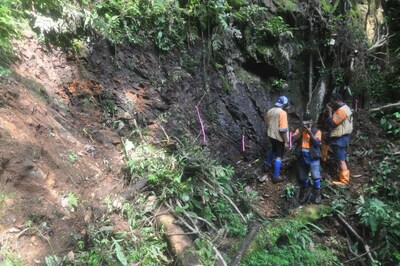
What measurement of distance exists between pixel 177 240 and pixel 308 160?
4332 mm

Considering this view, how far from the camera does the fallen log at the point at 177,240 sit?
4.12m

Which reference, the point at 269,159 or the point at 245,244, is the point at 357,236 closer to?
the point at 269,159

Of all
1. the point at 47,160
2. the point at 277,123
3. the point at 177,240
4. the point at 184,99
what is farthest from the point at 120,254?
the point at 277,123

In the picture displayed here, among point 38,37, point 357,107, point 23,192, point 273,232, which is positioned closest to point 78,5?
point 38,37

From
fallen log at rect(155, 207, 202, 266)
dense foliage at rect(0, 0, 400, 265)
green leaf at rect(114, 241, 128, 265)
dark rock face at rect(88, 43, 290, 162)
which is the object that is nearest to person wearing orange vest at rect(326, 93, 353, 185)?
dense foliage at rect(0, 0, 400, 265)

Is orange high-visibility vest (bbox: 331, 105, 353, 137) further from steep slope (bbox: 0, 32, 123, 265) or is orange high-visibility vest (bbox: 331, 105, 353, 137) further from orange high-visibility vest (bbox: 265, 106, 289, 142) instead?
steep slope (bbox: 0, 32, 123, 265)

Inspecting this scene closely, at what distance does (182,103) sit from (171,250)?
3711mm

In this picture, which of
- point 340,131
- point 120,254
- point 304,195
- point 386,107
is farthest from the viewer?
point 386,107

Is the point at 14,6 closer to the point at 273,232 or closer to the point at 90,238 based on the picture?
the point at 90,238

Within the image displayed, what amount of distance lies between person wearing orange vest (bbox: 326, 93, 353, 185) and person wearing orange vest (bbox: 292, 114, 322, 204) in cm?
73

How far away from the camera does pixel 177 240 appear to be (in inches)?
170

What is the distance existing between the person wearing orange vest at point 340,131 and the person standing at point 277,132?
116 cm

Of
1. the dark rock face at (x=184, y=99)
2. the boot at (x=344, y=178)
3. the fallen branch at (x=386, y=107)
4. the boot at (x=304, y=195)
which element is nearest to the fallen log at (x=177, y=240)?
the dark rock face at (x=184, y=99)

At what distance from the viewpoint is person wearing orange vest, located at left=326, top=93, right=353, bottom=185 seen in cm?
800
